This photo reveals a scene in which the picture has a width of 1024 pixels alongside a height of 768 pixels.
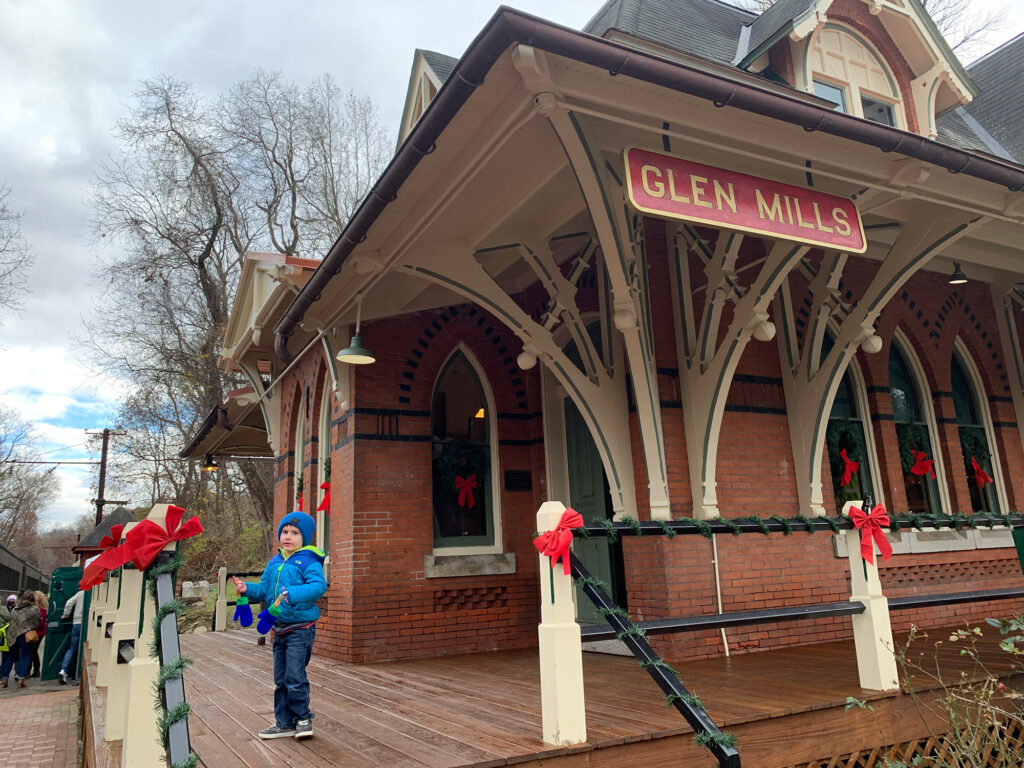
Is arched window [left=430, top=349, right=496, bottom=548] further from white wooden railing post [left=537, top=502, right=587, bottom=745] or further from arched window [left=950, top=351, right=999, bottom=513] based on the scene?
arched window [left=950, top=351, right=999, bottom=513]

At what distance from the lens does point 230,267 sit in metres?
24.0

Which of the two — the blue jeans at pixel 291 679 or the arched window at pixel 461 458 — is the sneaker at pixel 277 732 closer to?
the blue jeans at pixel 291 679

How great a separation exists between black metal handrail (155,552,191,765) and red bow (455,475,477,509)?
192 inches

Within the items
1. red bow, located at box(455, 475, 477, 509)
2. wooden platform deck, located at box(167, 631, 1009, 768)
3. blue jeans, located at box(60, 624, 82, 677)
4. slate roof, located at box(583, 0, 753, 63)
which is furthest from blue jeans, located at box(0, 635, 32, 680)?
slate roof, located at box(583, 0, 753, 63)

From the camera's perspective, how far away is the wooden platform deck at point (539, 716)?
11.0ft

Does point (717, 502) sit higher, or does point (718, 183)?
point (718, 183)

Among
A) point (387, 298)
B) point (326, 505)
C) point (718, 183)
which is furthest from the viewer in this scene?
point (326, 505)

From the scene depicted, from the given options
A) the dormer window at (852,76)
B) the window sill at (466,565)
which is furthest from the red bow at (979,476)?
the window sill at (466,565)

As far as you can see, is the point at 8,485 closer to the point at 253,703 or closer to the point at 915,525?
the point at 253,703

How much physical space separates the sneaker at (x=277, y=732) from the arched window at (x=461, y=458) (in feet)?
12.7

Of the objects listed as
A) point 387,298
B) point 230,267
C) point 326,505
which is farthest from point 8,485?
point 387,298

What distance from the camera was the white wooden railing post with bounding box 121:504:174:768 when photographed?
3.06 m

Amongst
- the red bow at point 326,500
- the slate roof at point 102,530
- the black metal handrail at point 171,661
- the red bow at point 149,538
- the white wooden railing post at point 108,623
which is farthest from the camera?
the slate roof at point 102,530

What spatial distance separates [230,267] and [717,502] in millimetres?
21530
